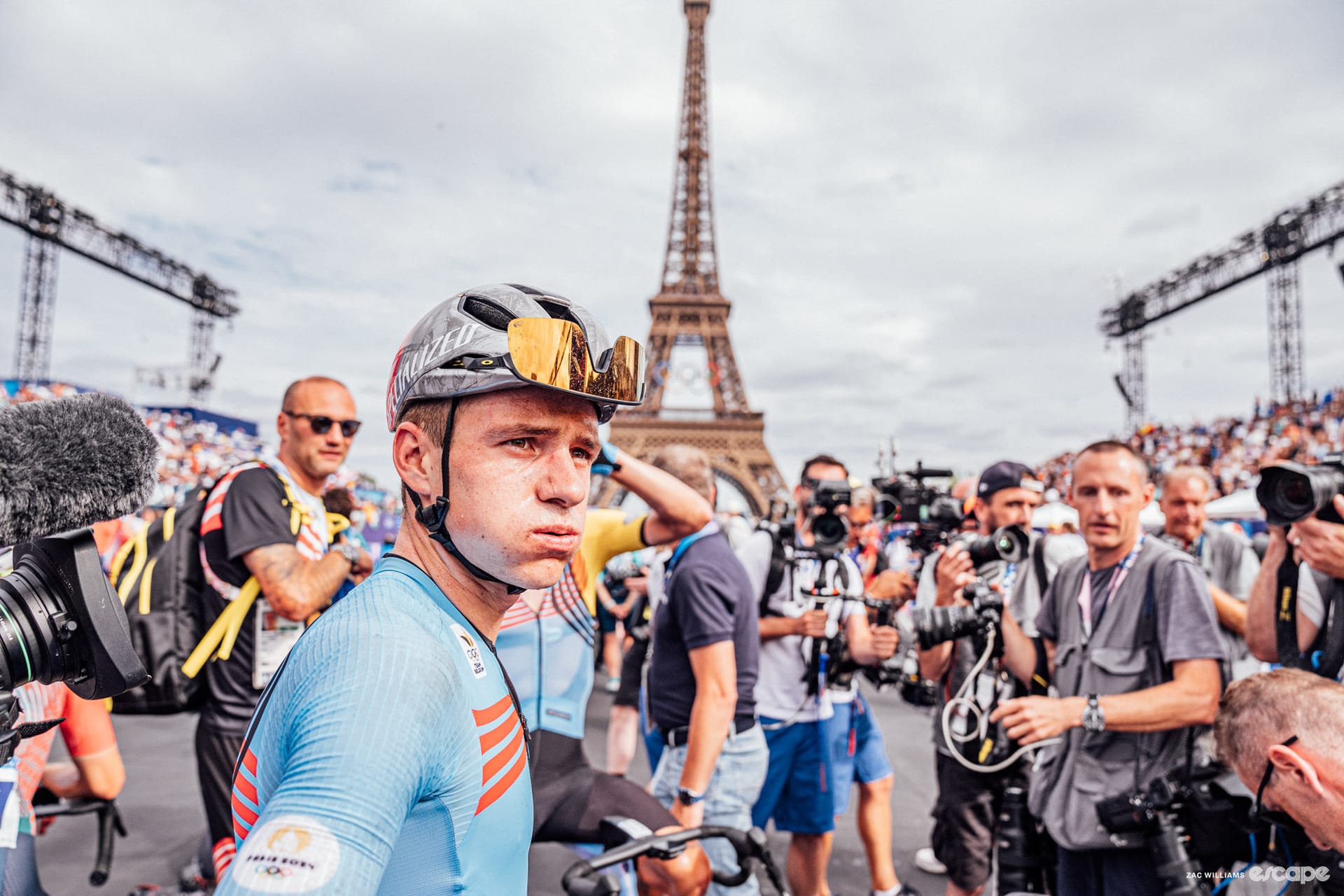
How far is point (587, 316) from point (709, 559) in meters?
2.02

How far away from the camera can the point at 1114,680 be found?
2799 mm

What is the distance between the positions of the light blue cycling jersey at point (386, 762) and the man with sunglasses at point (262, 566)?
78.3 inches

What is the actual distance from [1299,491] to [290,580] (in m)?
3.29

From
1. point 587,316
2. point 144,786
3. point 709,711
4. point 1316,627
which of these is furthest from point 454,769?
point 144,786

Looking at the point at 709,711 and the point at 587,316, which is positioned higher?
the point at 587,316

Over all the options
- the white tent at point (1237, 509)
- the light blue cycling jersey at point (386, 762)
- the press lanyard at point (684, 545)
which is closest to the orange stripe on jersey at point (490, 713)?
the light blue cycling jersey at point (386, 762)

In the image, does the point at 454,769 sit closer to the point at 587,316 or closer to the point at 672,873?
the point at 587,316

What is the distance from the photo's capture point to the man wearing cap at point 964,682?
3.63 meters

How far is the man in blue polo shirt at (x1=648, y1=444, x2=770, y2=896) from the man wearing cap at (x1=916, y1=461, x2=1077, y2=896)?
0.97 metres

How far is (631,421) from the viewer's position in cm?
3578

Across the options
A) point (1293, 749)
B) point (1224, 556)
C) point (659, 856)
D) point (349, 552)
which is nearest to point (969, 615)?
point (1293, 749)

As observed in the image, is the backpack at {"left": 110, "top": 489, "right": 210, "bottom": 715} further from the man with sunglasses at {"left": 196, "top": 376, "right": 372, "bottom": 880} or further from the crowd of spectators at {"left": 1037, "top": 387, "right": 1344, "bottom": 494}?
the crowd of spectators at {"left": 1037, "top": 387, "right": 1344, "bottom": 494}

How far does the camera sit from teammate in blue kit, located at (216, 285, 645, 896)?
0.80 meters

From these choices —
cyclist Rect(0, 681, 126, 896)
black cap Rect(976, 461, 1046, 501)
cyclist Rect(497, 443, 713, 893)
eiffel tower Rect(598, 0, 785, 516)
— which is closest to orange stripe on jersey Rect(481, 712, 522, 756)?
cyclist Rect(0, 681, 126, 896)
